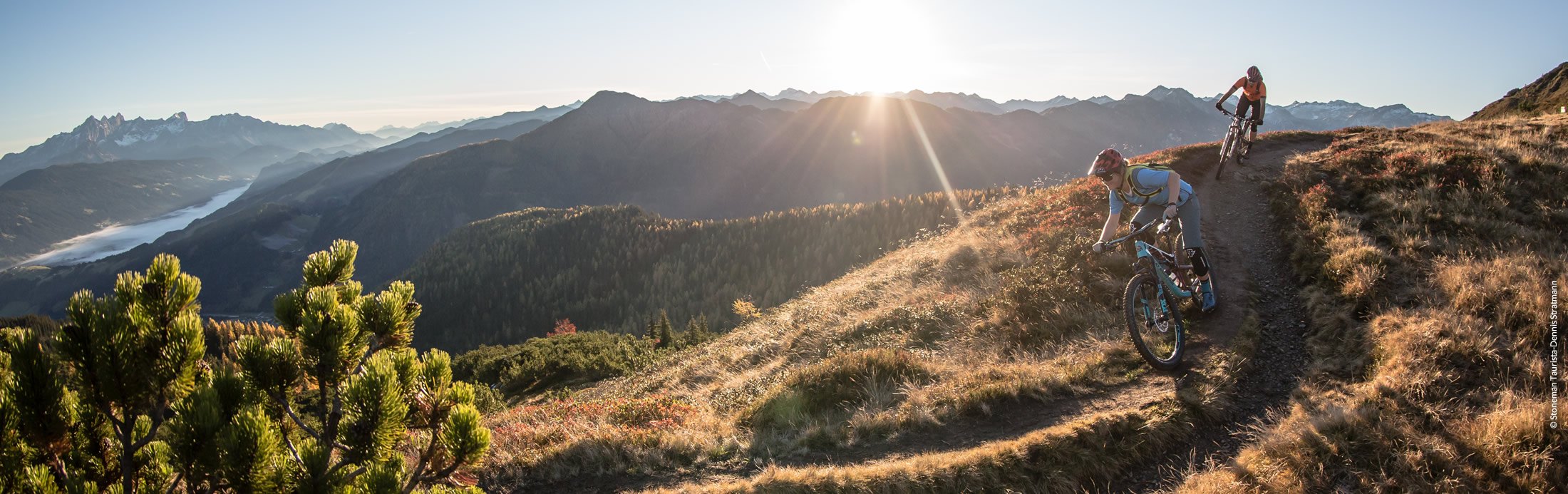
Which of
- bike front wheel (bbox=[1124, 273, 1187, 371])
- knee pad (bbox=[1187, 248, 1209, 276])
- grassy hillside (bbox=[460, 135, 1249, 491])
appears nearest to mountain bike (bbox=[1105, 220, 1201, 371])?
bike front wheel (bbox=[1124, 273, 1187, 371])

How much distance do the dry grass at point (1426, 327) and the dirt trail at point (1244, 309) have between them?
0.33m

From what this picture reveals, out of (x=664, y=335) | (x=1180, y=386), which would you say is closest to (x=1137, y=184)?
(x=1180, y=386)

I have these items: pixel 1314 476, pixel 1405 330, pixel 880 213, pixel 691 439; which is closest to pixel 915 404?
pixel 691 439

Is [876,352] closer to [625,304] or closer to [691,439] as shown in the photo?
[691,439]

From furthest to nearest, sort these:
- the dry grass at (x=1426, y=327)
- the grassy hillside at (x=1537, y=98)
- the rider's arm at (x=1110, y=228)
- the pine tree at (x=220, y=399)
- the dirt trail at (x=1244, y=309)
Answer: the grassy hillside at (x=1537, y=98) → the rider's arm at (x=1110, y=228) → the dirt trail at (x=1244, y=309) → the dry grass at (x=1426, y=327) → the pine tree at (x=220, y=399)

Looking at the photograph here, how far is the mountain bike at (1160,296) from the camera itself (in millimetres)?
9375

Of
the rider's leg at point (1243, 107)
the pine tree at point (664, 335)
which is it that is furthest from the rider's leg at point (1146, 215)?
the pine tree at point (664, 335)

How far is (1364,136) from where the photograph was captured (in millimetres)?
22125

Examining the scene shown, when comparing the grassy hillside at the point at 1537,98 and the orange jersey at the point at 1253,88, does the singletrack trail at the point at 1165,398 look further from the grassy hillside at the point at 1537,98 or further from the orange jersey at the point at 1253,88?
the grassy hillside at the point at 1537,98

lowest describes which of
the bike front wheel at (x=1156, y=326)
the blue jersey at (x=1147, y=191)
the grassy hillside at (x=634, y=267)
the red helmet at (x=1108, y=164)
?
the grassy hillside at (x=634, y=267)

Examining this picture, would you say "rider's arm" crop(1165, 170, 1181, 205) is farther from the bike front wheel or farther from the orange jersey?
the orange jersey

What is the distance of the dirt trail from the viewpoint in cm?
737

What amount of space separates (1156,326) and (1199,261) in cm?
157

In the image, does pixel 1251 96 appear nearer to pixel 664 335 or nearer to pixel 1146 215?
pixel 1146 215
